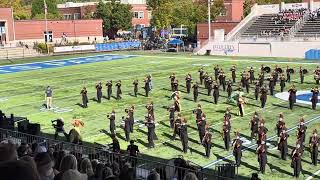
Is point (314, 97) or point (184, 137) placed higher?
point (314, 97)

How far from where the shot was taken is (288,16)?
50.1 m

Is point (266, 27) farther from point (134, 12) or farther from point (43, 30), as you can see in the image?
point (134, 12)

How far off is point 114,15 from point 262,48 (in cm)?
3496

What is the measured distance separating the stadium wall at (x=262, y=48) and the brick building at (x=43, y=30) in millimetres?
23284

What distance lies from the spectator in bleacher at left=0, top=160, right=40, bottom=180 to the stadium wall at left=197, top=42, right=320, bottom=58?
4101 cm

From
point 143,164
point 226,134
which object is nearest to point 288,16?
point 226,134

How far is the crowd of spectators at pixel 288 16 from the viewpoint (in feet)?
163

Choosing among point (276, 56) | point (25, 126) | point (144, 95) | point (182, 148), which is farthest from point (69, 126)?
point (276, 56)

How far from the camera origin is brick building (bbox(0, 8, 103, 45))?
190 ft

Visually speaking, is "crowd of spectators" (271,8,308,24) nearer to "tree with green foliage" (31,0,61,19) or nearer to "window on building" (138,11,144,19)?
"window on building" (138,11,144,19)

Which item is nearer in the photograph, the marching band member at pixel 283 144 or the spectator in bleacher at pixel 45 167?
the spectator in bleacher at pixel 45 167

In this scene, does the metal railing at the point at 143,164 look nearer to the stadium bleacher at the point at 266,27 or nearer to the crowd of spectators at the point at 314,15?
the stadium bleacher at the point at 266,27

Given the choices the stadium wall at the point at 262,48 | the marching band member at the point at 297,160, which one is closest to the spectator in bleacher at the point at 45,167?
the marching band member at the point at 297,160

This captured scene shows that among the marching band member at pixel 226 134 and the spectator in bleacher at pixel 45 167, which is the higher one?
the spectator in bleacher at pixel 45 167
